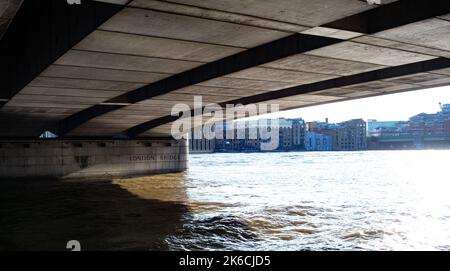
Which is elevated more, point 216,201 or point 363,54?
point 363,54

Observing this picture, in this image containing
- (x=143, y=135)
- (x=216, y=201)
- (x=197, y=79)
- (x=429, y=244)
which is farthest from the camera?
(x=143, y=135)

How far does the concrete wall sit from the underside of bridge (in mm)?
9474

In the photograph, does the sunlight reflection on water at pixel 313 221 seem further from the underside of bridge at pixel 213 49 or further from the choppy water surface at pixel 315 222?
the underside of bridge at pixel 213 49

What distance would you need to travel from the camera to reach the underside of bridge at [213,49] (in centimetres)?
873

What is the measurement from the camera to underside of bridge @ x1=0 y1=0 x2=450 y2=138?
8.73 metres

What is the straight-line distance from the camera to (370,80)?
16828 mm

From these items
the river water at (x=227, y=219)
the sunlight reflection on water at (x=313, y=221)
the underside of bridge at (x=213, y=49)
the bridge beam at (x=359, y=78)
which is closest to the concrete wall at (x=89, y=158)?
the river water at (x=227, y=219)

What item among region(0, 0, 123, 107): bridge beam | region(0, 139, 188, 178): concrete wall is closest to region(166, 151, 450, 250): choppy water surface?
region(0, 0, 123, 107): bridge beam

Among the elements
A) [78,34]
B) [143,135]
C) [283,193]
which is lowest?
[283,193]

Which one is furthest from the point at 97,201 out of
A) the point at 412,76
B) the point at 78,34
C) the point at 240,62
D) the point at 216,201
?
the point at 412,76

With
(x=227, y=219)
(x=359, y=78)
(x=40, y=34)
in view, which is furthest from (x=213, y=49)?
(x=359, y=78)

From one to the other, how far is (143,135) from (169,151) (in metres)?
3.04

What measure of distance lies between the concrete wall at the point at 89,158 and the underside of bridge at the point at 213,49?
9474mm

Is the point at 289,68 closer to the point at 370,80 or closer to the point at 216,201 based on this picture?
the point at 370,80
